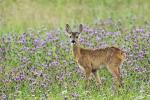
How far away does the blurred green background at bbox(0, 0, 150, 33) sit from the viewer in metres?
16.4

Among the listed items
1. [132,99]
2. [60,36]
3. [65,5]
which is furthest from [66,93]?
[65,5]

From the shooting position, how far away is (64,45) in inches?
508

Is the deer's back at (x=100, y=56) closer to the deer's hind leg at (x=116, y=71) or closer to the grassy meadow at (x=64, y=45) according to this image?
the deer's hind leg at (x=116, y=71)

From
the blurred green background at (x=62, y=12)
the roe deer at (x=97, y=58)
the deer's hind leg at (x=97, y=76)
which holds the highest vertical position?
the blurred green background at (x=62, y=12)

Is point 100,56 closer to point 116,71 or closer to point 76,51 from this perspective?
point 116,71

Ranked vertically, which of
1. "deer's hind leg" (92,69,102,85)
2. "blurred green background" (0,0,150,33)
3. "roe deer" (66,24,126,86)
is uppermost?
"blurred green background" (0,0,150,33)

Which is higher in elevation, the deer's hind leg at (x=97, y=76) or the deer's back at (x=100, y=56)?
the deer's back at (x=100, y=56)

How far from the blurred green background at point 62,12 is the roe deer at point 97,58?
14.5 feet

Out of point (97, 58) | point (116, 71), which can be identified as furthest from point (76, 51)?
point (116, 71)

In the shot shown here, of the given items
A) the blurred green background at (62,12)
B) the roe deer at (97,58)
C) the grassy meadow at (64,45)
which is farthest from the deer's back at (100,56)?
the blurred green background at (62,12)

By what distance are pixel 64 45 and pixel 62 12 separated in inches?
187

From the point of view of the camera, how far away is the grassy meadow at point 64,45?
1035cm

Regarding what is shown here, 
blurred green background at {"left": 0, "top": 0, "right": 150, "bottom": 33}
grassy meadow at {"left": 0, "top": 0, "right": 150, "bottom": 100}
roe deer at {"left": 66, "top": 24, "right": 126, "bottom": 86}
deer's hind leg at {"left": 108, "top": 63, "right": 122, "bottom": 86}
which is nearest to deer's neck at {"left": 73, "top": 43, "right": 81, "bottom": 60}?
roe deer at {"left": 66, "top": 24, "right": 126, "bottom": 86}

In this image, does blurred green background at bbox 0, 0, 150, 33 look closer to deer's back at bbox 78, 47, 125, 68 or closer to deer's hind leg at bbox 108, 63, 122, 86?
deer's back at bbox 78, 47, 125, 68
